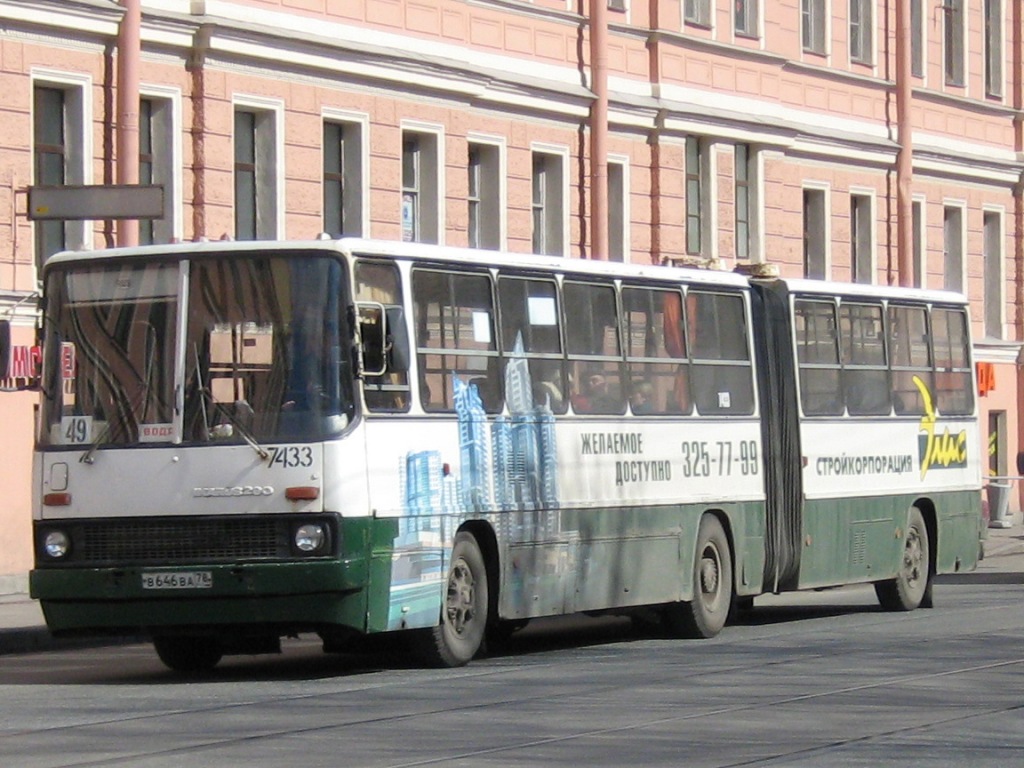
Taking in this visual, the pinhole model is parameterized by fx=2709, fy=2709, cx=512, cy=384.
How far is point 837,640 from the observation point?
19.2m

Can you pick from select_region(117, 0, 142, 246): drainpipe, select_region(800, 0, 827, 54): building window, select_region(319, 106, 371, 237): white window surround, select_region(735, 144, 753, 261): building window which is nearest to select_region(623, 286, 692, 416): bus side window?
select_region(117, 0, 142, 246): drainpipe

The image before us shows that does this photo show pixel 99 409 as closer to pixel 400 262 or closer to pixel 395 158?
pixel 400 262

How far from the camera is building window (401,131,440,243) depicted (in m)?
32.3

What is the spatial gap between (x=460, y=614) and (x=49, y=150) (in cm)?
1155

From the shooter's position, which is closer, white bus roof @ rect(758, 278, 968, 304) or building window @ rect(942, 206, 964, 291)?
white bus roof @ rect(758, 278, 968, 304)

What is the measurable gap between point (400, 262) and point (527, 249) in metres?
18.0

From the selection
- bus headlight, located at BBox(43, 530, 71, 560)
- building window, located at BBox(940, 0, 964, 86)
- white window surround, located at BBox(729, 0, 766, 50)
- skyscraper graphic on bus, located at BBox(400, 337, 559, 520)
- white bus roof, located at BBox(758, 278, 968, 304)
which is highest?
building window, located at BBox(940, 0, 964, 86)

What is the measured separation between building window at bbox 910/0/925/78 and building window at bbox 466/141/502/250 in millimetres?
12326

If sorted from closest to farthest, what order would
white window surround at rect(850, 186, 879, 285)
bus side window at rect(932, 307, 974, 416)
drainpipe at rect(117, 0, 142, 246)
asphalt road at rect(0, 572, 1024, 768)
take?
asphalt road at rect(0, 572, 1024, 768) < bus side window at rect(932, 307, 974, 416) < drainpipe at rect(117, 0, 142, 246) < white window surround at rect(850, 186, 879, 285)

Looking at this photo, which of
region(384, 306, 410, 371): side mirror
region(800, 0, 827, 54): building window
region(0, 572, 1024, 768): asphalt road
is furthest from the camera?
region(800, 0, 827, 54): building window

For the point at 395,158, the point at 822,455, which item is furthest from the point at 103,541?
the point at 395,158

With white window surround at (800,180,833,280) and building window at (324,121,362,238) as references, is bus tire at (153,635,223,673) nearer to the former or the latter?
building window at (324,121,362,238)

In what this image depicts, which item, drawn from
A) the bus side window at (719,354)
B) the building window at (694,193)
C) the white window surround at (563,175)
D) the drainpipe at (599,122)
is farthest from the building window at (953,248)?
the bus side window at (719,354)

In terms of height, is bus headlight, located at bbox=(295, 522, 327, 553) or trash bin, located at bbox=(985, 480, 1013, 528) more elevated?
bus headlight, located at bbox=(295, 522, 327, 553)
